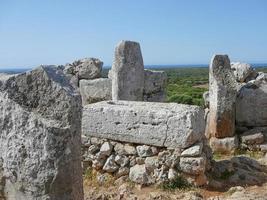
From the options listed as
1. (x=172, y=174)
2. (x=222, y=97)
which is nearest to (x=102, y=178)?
(x=172, y=174)

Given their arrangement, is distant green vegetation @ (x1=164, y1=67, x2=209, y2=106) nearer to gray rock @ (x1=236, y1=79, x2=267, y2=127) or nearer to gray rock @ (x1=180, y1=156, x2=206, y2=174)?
gray rock @ (x1=236, y1=79, x2=267, y2=127)

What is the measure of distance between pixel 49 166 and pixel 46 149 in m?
0.13

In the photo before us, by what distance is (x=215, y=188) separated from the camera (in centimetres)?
696

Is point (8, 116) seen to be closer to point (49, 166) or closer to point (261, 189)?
point (49, 166)

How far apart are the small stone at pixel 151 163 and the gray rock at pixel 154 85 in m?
3.89

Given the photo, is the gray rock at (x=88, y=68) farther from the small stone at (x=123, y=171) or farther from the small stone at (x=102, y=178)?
the small stone at (x=123, y=171)

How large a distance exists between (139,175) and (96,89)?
5.04m

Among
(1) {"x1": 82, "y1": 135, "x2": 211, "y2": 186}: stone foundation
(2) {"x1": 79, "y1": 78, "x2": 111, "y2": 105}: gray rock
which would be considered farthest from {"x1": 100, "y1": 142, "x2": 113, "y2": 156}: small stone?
(2) {"x1": 79, "y1": 78, "x2": 111, "y2": 105}: gray rock

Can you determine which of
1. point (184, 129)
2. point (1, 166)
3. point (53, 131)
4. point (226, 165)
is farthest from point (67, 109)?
point (226, 165)

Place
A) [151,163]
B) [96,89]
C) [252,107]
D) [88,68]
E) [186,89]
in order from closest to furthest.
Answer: [151,163]
[252,107]
[96,89]
[88,68]
[186,89]

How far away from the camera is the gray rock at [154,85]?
1074cm

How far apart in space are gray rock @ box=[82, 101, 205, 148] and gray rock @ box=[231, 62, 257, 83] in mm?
4483

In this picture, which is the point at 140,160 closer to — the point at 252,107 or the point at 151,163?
the point at 151,163

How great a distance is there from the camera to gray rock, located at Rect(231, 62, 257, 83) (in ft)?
37.4
